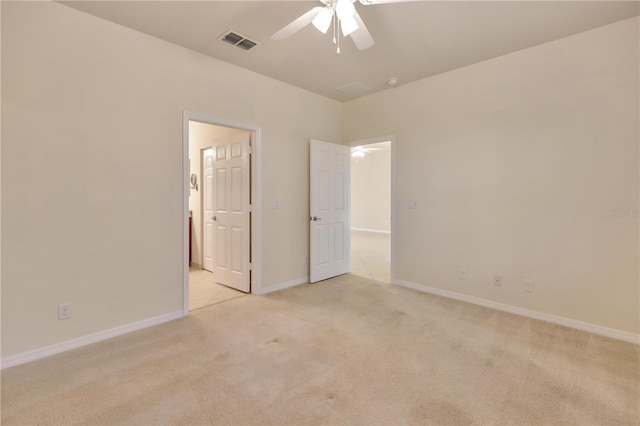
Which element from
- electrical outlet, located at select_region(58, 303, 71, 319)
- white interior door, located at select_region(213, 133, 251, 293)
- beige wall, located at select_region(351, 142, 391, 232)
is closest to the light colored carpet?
electrical outlet, located at select_region(58, 303, 71, 319)

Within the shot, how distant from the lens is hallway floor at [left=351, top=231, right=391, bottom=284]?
482 centimetres

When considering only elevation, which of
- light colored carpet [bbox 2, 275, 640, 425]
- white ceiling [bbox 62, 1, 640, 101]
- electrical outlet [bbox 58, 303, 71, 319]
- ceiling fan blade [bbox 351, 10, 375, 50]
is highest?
white ceiling [bbox 62, 1, 640, 101]

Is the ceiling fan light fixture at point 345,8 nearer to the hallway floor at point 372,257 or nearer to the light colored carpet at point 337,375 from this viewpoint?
the light colored carpet at point 337,375

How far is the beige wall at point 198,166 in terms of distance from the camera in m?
4.68

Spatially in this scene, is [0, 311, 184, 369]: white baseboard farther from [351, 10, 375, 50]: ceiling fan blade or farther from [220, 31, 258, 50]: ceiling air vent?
[351, 10, 375, 50]: ceiling fan blade

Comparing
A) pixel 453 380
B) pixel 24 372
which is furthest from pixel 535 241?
pixel 24 372

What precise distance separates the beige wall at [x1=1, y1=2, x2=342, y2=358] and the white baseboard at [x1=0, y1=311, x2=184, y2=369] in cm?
4

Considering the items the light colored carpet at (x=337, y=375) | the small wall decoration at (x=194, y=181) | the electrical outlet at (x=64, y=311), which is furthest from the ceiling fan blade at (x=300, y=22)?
the small wall decoration at (x=194, y=181)

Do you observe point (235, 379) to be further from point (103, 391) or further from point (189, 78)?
point (189, 78)

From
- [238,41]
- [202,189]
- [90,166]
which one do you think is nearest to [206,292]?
[202,189]

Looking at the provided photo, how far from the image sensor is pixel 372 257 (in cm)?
610

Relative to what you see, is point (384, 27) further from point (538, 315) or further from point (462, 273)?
point (538, 315)

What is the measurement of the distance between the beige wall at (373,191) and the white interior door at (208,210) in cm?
582

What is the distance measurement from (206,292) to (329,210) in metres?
2.04
